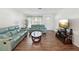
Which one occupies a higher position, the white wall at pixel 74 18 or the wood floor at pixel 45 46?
the white wall at pixel 74 18

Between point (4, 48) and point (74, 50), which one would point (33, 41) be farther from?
point (74, 50)

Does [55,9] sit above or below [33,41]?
above

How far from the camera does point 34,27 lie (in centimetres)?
200

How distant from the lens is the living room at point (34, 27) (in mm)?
1869

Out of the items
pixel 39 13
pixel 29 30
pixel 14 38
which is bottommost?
pixel 14 38

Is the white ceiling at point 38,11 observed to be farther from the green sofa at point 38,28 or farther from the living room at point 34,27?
the green sofa at point 38,28

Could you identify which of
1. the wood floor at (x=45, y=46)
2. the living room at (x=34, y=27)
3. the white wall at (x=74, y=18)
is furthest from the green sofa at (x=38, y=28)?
the white wall at (x=74, y=18)

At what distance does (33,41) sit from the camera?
1964 millimetres

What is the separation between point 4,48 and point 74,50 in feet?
4.00

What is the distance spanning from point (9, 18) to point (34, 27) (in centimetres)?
48

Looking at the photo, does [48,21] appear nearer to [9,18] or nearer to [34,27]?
[34,27]

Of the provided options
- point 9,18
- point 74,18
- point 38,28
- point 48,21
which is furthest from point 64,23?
point 9,18

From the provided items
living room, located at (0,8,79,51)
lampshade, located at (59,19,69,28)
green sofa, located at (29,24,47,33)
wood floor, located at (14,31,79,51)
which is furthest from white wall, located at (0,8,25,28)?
lampshade, located at (59,19,69,28)
